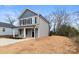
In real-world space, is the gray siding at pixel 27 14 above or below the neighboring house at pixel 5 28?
above

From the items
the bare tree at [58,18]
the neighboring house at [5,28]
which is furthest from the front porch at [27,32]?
the bare tree at [58,18]

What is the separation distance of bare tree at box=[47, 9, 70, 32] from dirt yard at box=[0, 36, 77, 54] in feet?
0.52

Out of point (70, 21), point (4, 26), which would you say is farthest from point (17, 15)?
point (70, 21)

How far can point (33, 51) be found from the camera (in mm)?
6820

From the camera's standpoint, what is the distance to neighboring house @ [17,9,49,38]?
270 inches

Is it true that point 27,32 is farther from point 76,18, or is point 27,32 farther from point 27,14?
point 76,18

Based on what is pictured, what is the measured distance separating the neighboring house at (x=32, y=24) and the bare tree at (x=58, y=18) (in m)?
0.08

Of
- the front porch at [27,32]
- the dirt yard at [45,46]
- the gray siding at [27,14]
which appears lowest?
the dirt yard at [45,46]

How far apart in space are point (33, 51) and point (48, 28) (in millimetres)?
356

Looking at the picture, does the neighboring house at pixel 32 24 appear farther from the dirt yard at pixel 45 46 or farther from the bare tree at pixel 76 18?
the bare tree at pixel 76 18

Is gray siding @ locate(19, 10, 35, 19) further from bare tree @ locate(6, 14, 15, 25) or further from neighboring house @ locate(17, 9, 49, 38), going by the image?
bare tree @ locate(6, 14, 15, 25)

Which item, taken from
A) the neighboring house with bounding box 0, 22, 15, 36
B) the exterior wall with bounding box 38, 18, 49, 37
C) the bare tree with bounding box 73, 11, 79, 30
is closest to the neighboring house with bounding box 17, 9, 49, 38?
the exterior wall with bounding box 38, 18, 49, 37

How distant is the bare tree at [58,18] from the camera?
22.5ft

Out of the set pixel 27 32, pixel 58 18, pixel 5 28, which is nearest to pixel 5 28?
pixel 5 28
